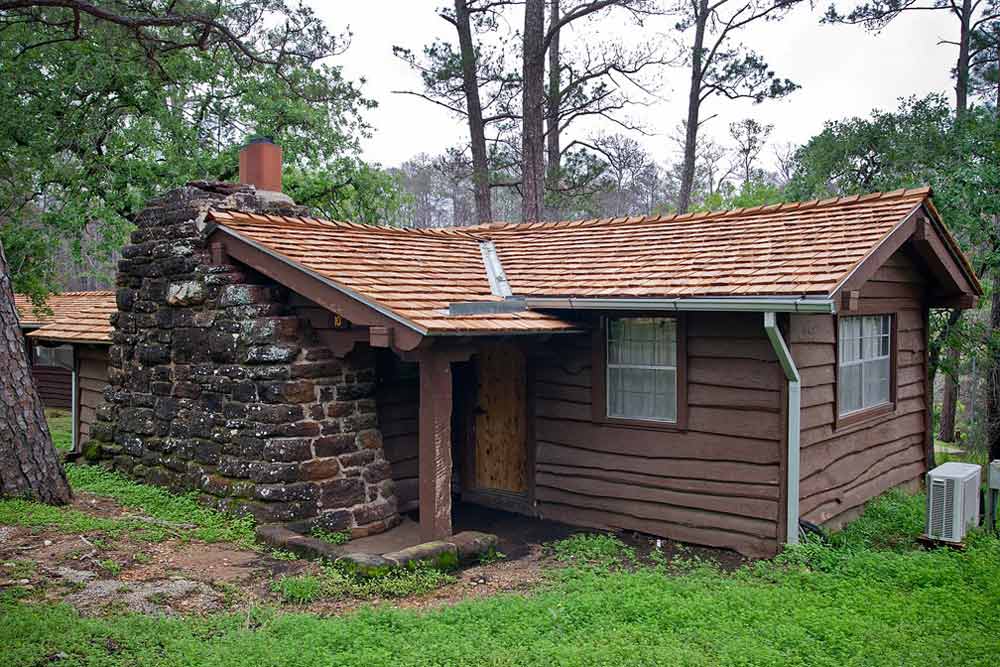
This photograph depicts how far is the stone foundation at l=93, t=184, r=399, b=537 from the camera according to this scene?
7.82m

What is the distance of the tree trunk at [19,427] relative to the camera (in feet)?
25.7

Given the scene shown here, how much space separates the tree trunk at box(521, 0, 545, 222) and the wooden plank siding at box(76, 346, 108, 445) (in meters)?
8.51

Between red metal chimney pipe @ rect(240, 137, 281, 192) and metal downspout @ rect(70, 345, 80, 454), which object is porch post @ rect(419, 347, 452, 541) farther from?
metal downspout @ rect(70, 345, 80, 454)

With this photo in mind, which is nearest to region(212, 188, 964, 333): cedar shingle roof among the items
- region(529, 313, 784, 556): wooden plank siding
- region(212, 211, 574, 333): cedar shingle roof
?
region(212, 211, 574, 333): cedar shingle roof

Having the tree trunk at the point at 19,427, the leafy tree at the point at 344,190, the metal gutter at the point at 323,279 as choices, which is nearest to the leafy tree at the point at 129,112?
the leafy tree at the point at 344,190

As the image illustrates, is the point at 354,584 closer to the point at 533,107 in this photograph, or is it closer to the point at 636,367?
the point at 636,367

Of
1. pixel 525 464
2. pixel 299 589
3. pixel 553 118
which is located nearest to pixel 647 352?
pixel 525 464

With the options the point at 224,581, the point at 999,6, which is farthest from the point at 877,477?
the point at 999,6

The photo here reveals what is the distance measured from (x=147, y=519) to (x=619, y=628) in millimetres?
4943

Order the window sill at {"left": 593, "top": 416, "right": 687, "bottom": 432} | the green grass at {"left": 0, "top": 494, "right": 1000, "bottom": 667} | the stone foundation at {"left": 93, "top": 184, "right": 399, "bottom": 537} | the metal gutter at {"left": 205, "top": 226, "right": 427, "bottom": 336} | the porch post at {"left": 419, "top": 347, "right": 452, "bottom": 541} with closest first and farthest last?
the green grass at {"left": 0, "top": 494, "right": 1000, "bottom": 667} < the metal gutter at {"left": 205, "top": 226, "right": 427, "bottom": 336} < the porch post at {"left": 419, "top": 347, "right": 452, "bottom": 541} < the stone foundation at {"left": 93, "top": 184, "right": 399, "bottom": 537} < the window sill at {"left": 593, "top": 416, "right": 687, "bottom": 432}

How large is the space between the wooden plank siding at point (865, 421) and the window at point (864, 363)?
5.9 inches

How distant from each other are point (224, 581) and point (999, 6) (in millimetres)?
18769

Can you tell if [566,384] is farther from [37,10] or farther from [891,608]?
[37,10]

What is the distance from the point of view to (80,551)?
6547 millimetres
